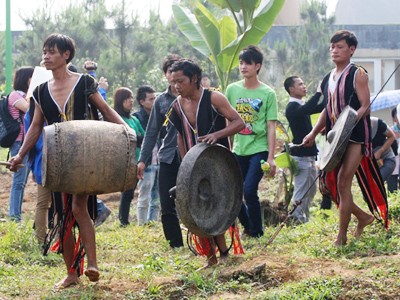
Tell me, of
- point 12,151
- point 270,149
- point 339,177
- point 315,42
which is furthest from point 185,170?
point 315,42

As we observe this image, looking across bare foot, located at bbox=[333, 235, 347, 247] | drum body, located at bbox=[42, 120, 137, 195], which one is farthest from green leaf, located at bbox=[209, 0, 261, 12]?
drum body, located at bbox=[42, 120, 137, 195]

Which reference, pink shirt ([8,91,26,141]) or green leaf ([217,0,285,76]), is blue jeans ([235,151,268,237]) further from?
green leaf ([217,0,285,76])

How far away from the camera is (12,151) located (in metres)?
11.0

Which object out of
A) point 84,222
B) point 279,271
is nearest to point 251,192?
point 279,271

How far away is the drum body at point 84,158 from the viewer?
21.8 feet

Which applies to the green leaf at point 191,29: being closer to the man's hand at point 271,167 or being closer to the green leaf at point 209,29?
the green leaf at point 209,29

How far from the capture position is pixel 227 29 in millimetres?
13141

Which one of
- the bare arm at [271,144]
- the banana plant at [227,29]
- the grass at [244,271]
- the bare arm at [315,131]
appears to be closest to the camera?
the grass at [244,271]

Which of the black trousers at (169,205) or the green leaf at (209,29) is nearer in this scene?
the black trousers at (169,205)

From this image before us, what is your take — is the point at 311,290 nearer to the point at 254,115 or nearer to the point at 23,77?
the point at 254,115

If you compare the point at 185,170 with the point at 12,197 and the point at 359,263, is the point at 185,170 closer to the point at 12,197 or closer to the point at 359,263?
the point at 359,263

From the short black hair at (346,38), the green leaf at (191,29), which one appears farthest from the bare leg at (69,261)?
the green leaf at (191,29)

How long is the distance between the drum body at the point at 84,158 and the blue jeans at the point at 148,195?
5156 millimetres

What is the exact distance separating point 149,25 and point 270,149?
892 inches
